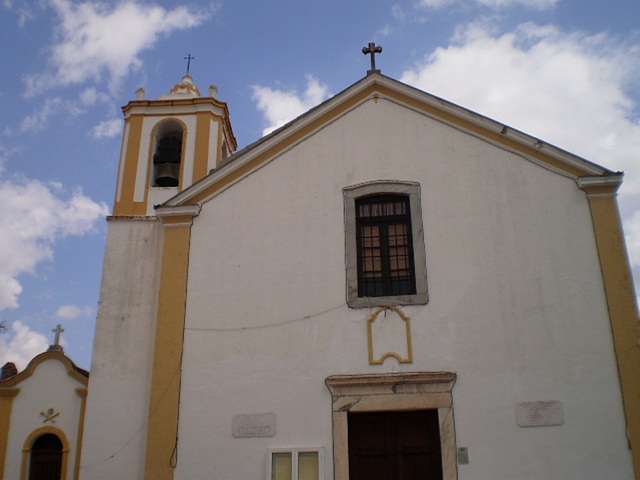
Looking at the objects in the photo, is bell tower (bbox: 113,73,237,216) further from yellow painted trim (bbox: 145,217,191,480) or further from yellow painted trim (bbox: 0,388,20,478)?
yellow painted trim (bbox: 0,388,20,478)

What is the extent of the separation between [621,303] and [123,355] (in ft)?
23.1

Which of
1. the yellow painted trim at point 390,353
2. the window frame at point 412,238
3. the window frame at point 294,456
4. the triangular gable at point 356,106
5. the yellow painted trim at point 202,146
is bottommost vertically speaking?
the window frame at point 294,456

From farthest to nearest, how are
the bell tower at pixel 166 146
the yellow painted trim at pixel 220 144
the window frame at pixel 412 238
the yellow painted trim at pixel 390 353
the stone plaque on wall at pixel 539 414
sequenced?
1. the yellow painted trim at pixel 220 144
2. the bell tower at pixel 166 146
3. the window frame at pixel 412 238
4. the yellow painted trim at pixel 390 353
5. the stone plaque on wall at pixel 539 414

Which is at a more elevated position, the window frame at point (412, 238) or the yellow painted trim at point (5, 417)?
the window frame at point (412, 238)

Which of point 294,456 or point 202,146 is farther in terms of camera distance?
point 202,146

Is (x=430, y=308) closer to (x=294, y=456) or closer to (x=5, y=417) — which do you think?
(x=294, y=456)

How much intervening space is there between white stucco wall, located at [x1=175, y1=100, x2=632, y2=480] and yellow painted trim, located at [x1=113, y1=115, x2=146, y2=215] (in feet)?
8.91

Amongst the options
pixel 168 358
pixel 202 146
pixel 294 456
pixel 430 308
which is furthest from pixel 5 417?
pixel 430 308

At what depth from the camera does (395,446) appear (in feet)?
28.8

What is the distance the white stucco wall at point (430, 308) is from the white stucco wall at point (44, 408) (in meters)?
2.63

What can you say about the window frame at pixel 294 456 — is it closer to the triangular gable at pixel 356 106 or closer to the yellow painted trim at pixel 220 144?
the triangular gable at pixel 356 106

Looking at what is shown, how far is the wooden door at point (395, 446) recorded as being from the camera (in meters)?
8.63

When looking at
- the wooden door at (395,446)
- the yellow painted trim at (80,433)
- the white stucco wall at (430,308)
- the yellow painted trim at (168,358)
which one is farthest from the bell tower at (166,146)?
the wooden door at (395,446)

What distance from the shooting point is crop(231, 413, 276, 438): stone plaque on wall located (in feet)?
28.8
